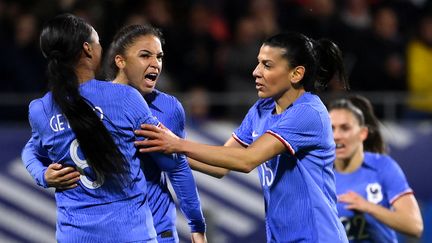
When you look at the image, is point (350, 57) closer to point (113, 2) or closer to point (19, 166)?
point (113, 2)

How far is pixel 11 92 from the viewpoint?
9.65 metres

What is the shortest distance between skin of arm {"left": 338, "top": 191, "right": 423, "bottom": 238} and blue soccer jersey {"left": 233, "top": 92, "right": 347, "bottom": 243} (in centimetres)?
96

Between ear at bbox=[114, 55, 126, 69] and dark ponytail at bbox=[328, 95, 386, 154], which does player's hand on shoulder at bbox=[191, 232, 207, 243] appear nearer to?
ear at bbox=[114, 55, 126, 69]

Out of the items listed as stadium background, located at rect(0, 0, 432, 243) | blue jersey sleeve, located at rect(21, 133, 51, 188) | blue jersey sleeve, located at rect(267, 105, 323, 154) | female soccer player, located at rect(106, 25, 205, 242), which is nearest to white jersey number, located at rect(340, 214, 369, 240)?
female soccer player, located at rect(106, 25, 205, 242)

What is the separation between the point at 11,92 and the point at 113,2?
1461 millimetres

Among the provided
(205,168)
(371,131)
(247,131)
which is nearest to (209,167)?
(205,168)

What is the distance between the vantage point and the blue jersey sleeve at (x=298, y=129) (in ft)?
16.1

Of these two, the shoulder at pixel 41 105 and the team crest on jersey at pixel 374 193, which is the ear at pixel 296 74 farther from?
the team crest on jersey at pixel 374 193

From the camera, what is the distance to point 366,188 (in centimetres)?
638

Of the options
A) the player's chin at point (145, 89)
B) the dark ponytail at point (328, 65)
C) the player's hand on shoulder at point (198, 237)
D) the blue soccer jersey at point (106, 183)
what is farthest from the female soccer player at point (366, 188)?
the blue soccer jersey at point (106, 183)

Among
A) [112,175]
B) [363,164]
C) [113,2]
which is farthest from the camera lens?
[113,2]

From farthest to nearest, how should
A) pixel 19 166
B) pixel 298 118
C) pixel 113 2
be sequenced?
pixel 113 2 < pixel 19 166 < pixel 298 118

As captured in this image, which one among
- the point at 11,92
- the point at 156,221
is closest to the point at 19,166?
the point at 11,92

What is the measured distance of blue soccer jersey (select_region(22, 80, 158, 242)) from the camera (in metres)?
4.62
